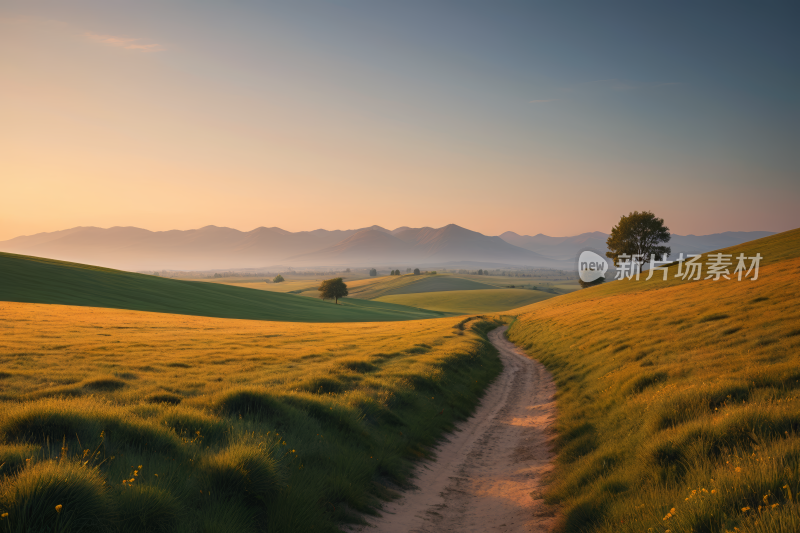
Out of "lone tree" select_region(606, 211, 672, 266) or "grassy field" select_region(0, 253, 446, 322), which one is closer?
"grassy field" select_region(0, 253, 446, 322)

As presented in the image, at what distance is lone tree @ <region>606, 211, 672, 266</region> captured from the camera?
75000 millimetres

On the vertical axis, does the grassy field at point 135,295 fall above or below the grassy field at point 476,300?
above

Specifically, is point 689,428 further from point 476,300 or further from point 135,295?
point 476,300

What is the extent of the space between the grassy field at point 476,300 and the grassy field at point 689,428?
104010 millimetres

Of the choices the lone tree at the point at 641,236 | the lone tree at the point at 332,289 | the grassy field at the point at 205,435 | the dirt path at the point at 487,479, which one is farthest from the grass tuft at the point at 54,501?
the lone tree at the point at 332,289

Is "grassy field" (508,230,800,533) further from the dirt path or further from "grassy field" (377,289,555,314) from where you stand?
"grassy field" (377,289,555,314)

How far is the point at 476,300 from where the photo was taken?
137m

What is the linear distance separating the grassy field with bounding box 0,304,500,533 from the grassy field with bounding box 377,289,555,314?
10740 cm

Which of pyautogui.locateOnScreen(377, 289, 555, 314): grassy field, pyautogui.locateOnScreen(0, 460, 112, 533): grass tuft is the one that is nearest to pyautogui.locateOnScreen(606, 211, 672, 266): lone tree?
pyautogui.locateOnScreen(377, 289, 555, 314): grassy field

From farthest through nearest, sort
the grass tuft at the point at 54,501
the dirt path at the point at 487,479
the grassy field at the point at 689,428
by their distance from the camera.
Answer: the dirt path at the point at 487,479, the grassy field at the point at 689,428, the grass tuft at the point at 54,501

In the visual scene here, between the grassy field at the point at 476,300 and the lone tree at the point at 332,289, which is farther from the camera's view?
the grassy field at the point at 476,300

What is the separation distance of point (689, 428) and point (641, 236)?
3136 inches

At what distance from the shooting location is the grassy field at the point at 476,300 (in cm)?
12794

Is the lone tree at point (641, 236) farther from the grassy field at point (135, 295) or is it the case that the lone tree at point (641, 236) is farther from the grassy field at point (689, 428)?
the grassy field at point (689, 428)
